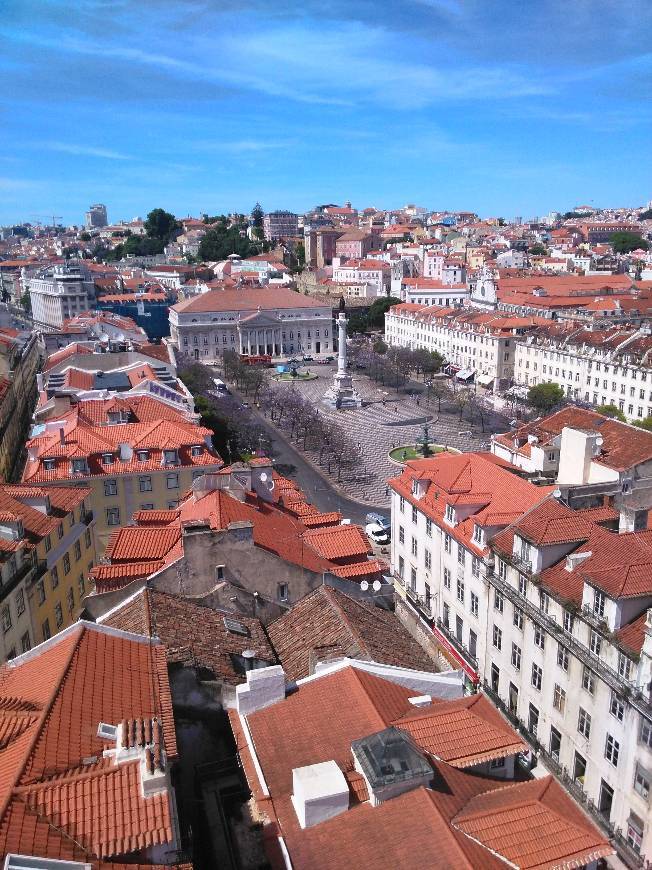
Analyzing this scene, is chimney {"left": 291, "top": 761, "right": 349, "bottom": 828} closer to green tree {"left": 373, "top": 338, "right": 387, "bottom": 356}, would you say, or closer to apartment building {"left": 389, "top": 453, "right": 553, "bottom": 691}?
apartment building {"left": 389, "top": 453, "right": 553, "bottom": 691}

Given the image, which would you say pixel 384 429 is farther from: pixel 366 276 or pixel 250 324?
pixel 366 276

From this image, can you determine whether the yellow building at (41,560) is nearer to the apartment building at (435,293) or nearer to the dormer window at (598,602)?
the dormer window at (598,602)

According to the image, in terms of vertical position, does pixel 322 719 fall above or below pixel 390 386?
above

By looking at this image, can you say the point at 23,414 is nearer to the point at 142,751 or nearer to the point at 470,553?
the point at 470,553

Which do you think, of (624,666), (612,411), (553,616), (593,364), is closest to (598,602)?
(624,666)

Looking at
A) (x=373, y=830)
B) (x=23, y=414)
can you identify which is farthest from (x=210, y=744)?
(x=23, y=414)

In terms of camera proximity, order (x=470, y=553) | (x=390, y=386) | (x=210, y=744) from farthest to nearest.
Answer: (x=390, y=386) → (x=470, y=553) → (x=210, y=744)
